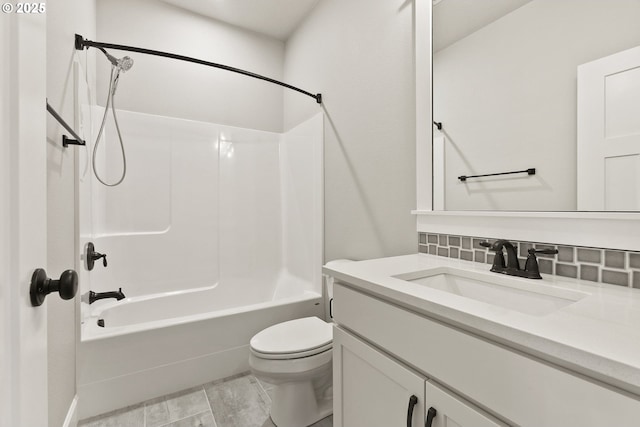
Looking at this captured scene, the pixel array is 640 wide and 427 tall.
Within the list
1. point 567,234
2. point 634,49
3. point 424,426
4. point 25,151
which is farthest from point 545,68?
point 25,151

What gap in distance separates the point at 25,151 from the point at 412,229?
55.2 inches

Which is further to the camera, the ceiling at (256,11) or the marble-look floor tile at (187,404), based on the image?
the ceiling at (256,11)

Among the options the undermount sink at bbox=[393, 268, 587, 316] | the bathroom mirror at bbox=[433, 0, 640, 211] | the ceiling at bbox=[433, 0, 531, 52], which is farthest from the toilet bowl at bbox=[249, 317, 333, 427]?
the ceiling at bbox=[433, 0, 531, 52]

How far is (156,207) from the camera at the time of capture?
231 centimetres

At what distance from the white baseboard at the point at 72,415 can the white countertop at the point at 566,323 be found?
4.99 ft

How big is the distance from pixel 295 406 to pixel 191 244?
1.57 metres

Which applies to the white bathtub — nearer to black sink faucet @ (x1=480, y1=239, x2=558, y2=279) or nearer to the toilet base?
the toilet base

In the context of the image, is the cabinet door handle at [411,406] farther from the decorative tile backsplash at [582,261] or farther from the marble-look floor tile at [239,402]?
the marble-look floor tile at [239,402]

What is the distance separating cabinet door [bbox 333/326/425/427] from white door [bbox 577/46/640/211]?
77 centimetres

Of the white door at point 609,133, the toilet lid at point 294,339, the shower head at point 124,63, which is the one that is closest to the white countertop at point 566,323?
the white door at point 609,133

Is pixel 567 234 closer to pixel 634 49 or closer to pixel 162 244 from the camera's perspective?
pixel 634 49

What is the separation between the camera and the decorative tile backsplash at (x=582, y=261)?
79 centimetres

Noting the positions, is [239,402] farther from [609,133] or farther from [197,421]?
[609,133]

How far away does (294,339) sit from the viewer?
1.47 metres
